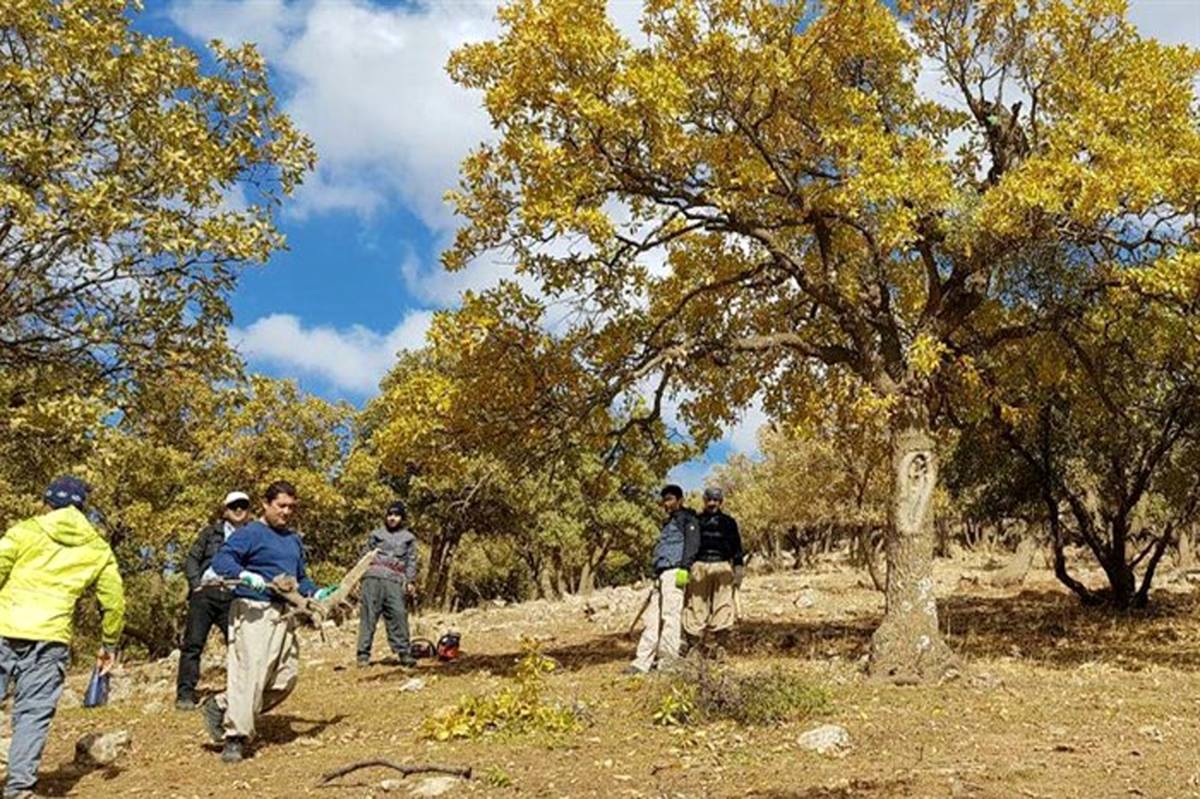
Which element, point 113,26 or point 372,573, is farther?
point 372,573

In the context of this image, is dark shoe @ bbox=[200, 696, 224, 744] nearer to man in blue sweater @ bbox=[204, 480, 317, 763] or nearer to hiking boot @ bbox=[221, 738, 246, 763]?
man in blue sweater @ bbox=[204, 480, 317, 763]

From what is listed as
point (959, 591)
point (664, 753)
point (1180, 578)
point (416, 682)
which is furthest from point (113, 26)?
point (1180, 578)

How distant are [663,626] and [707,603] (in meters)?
1.26

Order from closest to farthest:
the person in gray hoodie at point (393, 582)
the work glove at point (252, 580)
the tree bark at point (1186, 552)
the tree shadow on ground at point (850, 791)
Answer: the tree shadow on ground at point (850, 791) < the work glove at point (252, 580) < the person in gray hoodie at point (393, 582) < the tree bark at point (1186, 552)

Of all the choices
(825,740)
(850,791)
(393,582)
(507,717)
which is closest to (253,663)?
(507,717)

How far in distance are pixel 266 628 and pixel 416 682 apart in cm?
376

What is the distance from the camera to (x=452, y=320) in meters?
11.0

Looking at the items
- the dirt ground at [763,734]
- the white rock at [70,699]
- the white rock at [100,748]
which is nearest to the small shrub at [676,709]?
the dirt ground at [763,734]

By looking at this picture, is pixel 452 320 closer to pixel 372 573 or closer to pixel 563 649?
pixel 372 573

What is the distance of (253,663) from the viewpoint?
7797 mm

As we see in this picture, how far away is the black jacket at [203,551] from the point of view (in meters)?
10.6

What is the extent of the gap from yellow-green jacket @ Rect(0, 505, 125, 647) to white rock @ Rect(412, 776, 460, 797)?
2.60m

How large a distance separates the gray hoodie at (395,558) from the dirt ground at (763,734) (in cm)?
132

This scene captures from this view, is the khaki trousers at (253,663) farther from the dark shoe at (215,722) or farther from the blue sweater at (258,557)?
the blue sweater at (258,557)
